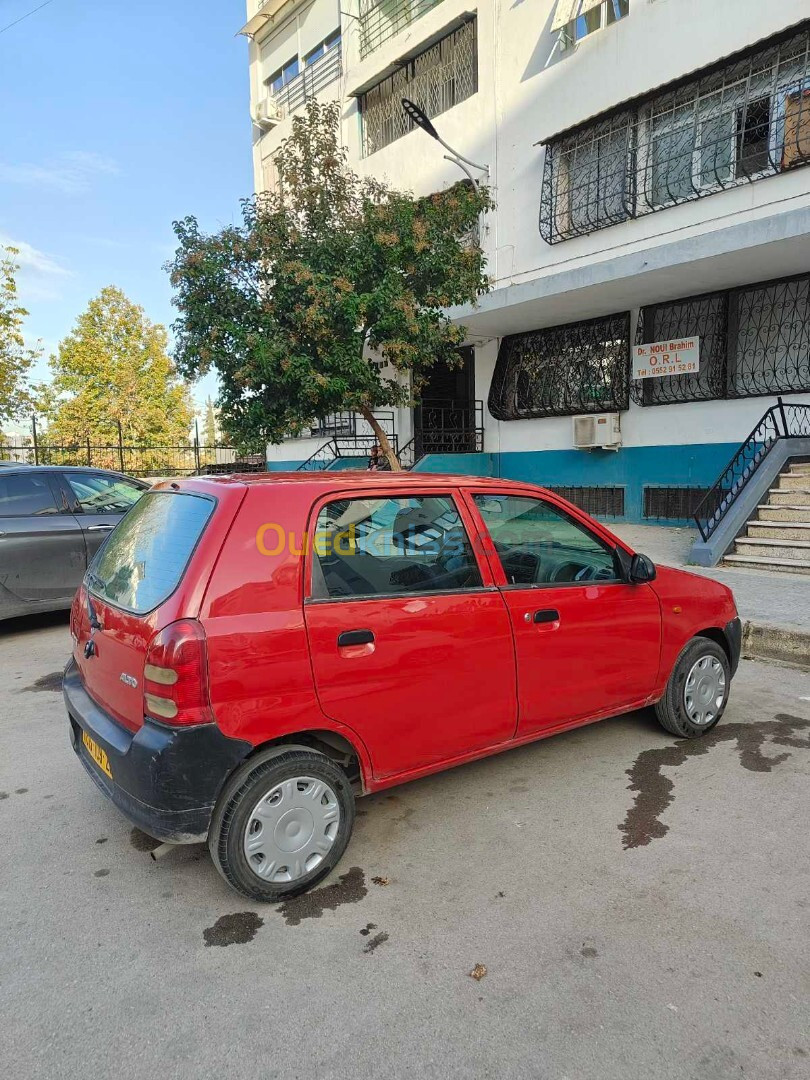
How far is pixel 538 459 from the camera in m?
13.9

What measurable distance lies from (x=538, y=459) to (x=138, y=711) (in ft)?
39.5

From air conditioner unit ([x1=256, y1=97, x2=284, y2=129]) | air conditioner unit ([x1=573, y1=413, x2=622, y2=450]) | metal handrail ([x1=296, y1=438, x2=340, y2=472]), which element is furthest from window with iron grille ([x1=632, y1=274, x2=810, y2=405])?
air conditioner unit ([x1=256, y1=97, x2=284, y2=129])

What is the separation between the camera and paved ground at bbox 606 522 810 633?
6.12 metres

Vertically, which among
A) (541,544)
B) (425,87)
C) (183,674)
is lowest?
(183,674)

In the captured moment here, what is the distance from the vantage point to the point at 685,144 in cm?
1075

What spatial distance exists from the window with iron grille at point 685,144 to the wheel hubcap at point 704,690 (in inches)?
335

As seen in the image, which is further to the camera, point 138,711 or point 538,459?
point 538,459

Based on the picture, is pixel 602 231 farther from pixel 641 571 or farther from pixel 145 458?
pixel 145 458

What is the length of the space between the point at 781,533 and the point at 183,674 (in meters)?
8.01

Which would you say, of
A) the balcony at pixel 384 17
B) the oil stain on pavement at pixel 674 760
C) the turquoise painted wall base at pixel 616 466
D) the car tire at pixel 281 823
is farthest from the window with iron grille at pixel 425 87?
the car tire at pixel 281 823

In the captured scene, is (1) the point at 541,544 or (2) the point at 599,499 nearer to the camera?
(1) the point at 541,544

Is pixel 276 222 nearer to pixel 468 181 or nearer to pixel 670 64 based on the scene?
pixel 468 181

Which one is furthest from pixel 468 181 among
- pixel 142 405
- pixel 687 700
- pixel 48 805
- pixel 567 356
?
pixel 142 405

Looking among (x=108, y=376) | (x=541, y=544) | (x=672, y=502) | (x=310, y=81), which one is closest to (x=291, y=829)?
(x=541, y=544)
